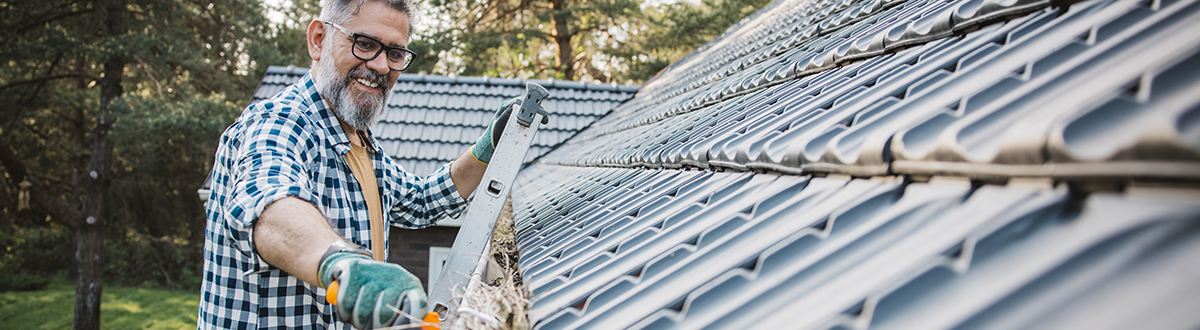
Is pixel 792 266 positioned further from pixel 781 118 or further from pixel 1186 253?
pixel 781 118

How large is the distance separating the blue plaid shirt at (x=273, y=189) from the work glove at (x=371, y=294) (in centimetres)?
42

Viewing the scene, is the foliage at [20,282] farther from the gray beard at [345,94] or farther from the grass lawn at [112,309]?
the gray beard at [345,94]

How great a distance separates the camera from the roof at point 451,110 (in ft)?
25.2

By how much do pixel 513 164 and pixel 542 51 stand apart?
66.0 feet

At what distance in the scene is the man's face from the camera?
2.39 meters

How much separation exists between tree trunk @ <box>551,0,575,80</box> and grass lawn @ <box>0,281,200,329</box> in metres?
12.2

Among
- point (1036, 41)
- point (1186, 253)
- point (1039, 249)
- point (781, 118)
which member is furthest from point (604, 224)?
point (1186, 253)

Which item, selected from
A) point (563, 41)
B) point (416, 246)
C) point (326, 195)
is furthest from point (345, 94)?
point (563, 41)

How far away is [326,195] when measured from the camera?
2.13 m

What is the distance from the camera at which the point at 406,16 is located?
2.53 m

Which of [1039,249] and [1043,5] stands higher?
[1043,5]

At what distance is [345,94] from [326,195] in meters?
0.48

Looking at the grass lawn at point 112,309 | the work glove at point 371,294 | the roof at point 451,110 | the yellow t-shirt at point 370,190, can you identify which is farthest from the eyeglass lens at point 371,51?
the grass lawn at point 112,309

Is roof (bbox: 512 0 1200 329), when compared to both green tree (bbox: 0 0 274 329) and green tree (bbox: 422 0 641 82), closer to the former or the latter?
green tree (bbox: 0 0 274 329)
